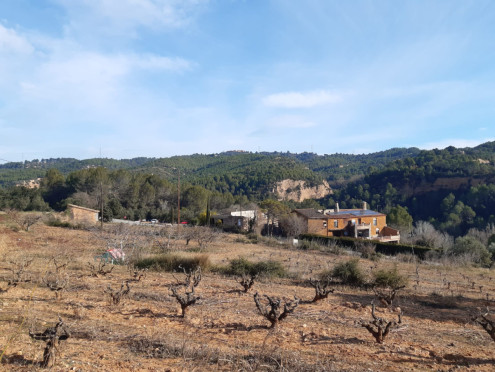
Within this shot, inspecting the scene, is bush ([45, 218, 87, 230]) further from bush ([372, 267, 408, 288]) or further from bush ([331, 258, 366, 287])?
bush ([372, 267, 408, 288])

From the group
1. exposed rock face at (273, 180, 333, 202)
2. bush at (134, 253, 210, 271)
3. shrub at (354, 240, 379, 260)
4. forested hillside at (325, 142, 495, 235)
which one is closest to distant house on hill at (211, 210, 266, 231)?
shrub at (354, 240, 379, 260)

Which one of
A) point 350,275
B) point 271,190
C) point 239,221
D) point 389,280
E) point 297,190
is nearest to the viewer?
point 389,280

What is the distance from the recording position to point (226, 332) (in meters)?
6.54

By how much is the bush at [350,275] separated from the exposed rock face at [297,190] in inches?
2350

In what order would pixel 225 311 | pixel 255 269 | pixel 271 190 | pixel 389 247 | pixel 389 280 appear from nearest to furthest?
pixel 225 311 → pixel 389 280 → pixel 255 269 → pixel 389 247 → pixel 271 190

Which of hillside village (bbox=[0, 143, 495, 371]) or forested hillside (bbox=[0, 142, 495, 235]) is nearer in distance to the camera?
hillside village (bbox=[0, 143, 495, 371])

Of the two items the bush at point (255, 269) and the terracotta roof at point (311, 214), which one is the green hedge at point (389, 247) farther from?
the bush at point (255, 269)

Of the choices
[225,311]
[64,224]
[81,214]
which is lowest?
[225,311]

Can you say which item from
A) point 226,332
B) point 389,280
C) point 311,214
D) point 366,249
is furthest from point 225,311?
point 311,214

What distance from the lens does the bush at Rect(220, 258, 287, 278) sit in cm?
1295

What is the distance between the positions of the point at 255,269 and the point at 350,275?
11.7ft

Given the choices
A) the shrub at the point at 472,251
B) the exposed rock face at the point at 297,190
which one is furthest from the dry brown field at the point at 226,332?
the exposed rock face at the point at 297,190

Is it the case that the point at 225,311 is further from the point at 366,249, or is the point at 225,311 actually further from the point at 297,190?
the point at 297,190

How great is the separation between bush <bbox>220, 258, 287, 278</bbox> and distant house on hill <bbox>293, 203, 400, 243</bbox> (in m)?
24.8
